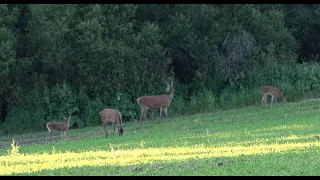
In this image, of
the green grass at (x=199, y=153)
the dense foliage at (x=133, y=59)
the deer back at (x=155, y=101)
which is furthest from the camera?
the dense foliage at (x=133, y=59)

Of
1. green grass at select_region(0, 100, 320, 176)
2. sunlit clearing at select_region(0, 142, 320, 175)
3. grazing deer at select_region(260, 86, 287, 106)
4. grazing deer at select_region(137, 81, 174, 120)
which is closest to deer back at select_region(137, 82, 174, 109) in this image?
grazing deer at select_region(137, 81, 174, 120)

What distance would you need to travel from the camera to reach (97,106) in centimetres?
3256

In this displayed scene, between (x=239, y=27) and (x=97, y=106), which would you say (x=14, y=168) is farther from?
(x=239, y=27)

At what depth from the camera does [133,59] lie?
33.6m

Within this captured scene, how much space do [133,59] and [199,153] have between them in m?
18.1

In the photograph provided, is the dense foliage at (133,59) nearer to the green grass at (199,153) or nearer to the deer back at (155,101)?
the deer back at (155,101)

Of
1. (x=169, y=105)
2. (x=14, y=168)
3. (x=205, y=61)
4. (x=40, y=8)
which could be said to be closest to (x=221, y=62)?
(x=205, y=61)

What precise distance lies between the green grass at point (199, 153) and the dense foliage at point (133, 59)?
6705mm

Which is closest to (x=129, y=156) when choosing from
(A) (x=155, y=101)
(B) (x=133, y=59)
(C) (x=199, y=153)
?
(C) (x=199, y=153)

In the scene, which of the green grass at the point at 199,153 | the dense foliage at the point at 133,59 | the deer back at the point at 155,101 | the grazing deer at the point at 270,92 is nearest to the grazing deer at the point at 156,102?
the deer back at the point at 155,101

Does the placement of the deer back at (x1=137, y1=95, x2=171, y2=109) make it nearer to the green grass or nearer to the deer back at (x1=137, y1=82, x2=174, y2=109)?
the deer back at (x1=137, y1=82, x2=174, y2=109)

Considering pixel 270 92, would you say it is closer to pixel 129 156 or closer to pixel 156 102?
pixel 156 102

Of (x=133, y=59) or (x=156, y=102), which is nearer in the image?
(x=156, y=102)

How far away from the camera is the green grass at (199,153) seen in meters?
13.2
